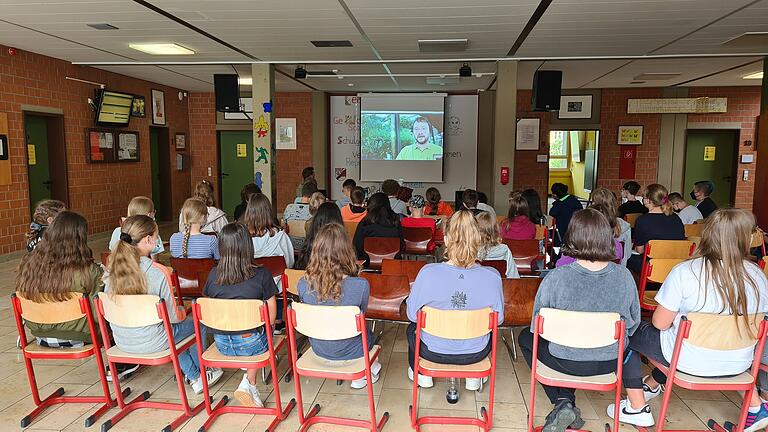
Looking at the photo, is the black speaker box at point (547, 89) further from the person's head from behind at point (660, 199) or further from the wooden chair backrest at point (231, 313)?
the wooden chair backrest at point (231, 313)

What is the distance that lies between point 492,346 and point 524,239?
2079 millimetres

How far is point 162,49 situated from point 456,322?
20.3 ft

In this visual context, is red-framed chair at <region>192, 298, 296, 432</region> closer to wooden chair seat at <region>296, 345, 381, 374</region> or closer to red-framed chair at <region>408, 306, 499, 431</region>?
wooden chair seat at <region>296, 345, 381, 374</region>


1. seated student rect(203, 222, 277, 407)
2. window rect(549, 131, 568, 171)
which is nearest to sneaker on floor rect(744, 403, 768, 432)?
seated student rect(203, 222, 277, 407)

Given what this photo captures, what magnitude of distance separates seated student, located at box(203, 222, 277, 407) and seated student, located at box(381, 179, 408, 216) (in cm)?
349

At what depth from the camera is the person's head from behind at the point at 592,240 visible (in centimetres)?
258

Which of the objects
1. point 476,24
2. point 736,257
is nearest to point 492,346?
point 736,257

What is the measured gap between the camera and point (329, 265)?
2836 mm

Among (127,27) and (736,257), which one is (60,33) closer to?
(127,27)

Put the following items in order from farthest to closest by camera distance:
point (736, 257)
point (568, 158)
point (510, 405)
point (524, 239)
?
point (568, 158), point (524, 239), point (510, 405), point (736, 257)

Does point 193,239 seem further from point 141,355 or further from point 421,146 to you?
point 421,146

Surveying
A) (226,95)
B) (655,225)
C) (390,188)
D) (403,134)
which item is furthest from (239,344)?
(403,134)

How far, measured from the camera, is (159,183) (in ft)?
36.5

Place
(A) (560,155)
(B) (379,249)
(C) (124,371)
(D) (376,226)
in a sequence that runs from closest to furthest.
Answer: (C) (124,371), (B) (379,249), (D) (376,226), (A) (560,155)
